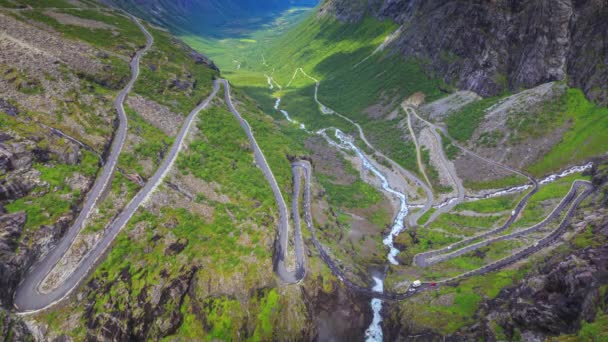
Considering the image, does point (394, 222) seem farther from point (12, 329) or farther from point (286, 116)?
point (286, 116)

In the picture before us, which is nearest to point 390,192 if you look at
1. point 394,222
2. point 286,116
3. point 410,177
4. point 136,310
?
point 410,177

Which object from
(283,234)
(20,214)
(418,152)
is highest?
(418,152)

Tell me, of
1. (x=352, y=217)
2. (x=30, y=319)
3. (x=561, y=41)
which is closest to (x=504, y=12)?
(x=561, y=41)

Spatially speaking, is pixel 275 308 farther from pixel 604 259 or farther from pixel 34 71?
pixel 34 71

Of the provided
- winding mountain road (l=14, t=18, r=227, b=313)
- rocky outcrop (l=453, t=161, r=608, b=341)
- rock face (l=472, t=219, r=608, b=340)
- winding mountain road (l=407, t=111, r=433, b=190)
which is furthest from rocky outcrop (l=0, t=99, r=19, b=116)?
winding mountain road (l=407, t=111, r=433, b=190)

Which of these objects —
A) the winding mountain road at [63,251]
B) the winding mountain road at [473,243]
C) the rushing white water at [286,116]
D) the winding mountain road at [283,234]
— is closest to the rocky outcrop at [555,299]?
the winding mountain road at [473,243]

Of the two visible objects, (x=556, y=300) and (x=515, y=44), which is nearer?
(x=556, y=300)

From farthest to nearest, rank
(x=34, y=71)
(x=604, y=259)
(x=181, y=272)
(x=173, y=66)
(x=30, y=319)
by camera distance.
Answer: (x=173, y=66)
(x=34, y=71)
(x=181, y=272)
(x=604, y=259)
(x=30, y=319)
